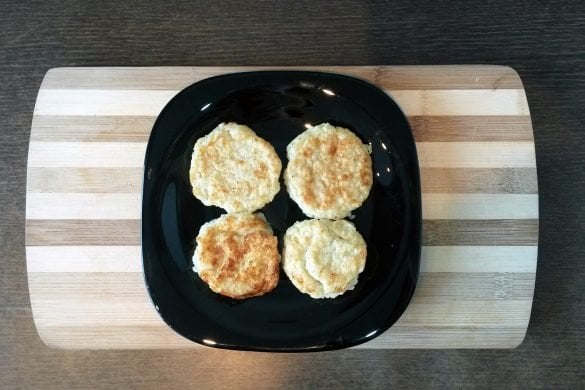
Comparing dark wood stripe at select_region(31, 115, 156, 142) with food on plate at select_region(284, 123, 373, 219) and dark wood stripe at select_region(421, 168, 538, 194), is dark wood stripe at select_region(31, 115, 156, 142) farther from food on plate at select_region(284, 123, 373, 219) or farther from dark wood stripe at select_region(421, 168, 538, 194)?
dark wood stripe at select_region(421, 168, 538, 194)

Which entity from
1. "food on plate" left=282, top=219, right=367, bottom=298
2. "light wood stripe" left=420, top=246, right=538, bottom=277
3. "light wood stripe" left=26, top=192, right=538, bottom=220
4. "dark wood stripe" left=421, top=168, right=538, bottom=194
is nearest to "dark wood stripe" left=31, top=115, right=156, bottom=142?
"light wood stripe" left=26, top=192, right=538, bottom=220

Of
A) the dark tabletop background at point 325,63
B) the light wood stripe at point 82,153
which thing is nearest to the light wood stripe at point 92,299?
the dark tabletop background at point 325,63

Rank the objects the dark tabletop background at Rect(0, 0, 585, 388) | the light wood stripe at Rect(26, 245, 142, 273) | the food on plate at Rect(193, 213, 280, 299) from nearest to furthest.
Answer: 1. the food on plate at Rect(193, 213, 280, 299)
2. the light wood stripe at Rect(26, 245, 142, 273)
3. the dark tabletop background at Rect(0, 0, 585, 388)

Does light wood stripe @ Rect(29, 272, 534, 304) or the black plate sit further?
light wood stripe @ Rect(29, 272, 534, 304)

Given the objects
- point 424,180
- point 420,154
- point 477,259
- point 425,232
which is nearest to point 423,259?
point 425,232

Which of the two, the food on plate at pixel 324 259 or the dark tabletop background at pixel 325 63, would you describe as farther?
the dark tabletop background at pixel 325 63

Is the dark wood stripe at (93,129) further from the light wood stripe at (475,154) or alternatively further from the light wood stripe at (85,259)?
the light wood stripe at (475,154)
